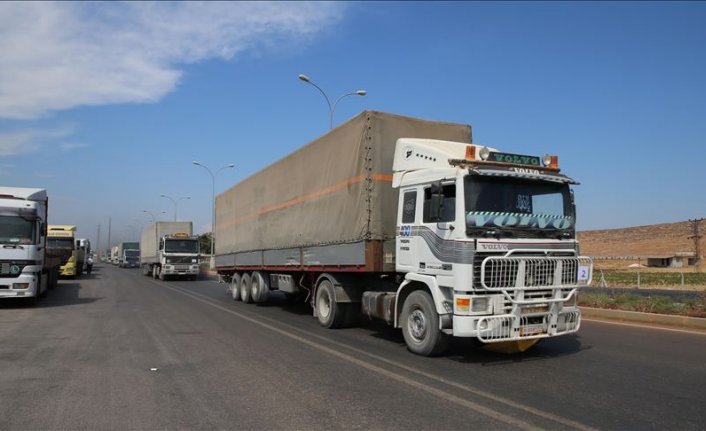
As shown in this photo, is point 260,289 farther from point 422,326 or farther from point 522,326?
point 522,326

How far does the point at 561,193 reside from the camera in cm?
854

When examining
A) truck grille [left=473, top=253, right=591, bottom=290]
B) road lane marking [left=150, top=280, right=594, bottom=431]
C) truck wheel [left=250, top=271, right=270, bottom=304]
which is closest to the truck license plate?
truck grille [left=473, top=253, right=591, bottom=290]

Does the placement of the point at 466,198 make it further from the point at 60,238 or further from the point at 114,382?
the point at 60,238

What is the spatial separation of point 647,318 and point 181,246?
90.7 feet

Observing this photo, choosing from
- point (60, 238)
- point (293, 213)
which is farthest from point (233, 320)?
point (60, 238)

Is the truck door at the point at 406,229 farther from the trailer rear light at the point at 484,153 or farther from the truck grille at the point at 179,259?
the truck grille at the point at 179,259

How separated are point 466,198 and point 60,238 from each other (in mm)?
33821

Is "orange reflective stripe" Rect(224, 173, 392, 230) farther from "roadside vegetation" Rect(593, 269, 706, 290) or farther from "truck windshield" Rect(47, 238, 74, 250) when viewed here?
"truck windshield" Rect(47, 238, 74, 250)

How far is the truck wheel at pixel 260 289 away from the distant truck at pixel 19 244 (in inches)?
246

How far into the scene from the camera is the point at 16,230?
1574 cm

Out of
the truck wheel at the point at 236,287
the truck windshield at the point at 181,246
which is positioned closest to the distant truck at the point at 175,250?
the truck windshield at the point at 181,246

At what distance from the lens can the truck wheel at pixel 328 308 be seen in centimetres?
1120

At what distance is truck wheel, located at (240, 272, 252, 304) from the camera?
57.8 ft

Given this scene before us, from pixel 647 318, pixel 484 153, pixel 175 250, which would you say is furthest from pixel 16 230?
pixel 175 250
